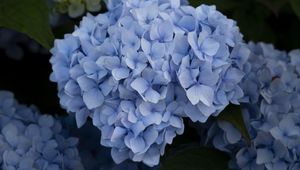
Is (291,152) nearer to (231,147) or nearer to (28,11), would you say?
(231,147)

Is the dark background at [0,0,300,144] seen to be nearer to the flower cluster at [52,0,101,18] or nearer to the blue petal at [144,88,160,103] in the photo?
the flower cluster at [52,0,101,18]

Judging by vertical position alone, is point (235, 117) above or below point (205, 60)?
below

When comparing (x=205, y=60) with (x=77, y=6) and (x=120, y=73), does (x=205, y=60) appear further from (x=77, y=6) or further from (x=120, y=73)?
(x=77, y=6)

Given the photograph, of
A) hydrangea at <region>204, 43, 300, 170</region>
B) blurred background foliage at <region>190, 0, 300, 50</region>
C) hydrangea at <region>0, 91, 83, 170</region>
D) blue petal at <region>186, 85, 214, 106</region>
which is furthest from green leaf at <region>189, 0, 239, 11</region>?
hydrangea at <region>0, 91, 83, 170</region>

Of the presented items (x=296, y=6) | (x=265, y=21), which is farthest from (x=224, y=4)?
(x=296, y=6)

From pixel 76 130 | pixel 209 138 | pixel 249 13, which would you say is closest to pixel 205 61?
pixel 209 138

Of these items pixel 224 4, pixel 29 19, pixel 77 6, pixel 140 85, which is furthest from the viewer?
pixel 224 4

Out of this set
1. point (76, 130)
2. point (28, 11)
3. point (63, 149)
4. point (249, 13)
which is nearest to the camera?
point (28, 11)

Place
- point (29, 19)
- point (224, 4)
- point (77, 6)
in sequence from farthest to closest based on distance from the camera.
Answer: point (224, 4), point (77, 6), point (29, 19)
